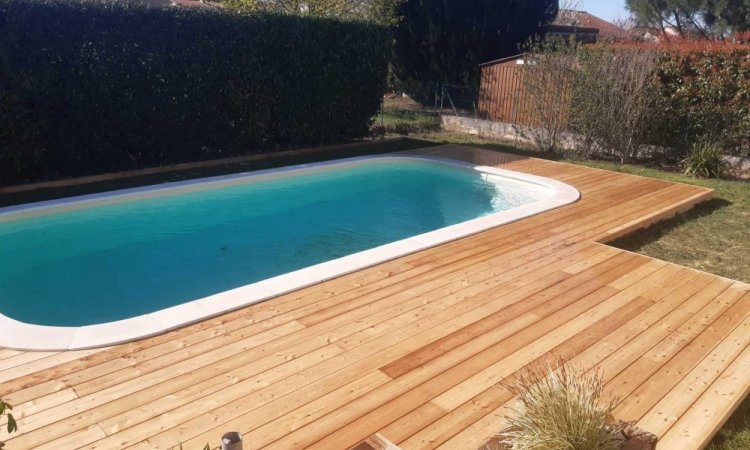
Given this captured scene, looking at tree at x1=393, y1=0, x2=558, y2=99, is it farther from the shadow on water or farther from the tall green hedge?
the shadow on water

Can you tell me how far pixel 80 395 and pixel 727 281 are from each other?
5.38m

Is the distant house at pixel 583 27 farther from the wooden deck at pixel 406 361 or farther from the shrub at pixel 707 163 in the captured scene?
the wooden deck at pixel 406 361

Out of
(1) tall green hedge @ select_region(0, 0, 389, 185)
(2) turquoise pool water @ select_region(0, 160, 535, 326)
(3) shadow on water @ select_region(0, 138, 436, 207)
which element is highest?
(1) tall green hedge @ select_region(0, 0, 389, 185)

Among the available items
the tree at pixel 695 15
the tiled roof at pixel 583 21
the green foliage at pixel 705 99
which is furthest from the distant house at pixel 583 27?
the green foliage at pixel 705 99

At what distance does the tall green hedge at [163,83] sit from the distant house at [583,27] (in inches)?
431

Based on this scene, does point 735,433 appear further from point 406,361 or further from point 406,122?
point 406,122

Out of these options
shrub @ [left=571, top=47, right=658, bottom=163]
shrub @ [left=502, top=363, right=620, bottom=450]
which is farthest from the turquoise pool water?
shrub @ [left=502, top=363, right=620, bottom=450]

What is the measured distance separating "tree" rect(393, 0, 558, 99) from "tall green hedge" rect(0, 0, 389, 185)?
6.72 meters

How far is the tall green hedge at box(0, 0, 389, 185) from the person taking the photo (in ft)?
26.7

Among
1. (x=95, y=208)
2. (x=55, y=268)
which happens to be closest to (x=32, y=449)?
(x=55, y=268)

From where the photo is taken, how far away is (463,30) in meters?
18.8

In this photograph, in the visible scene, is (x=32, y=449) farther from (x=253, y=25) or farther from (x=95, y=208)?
(x=253, y=25)

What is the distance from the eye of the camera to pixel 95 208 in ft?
24.9

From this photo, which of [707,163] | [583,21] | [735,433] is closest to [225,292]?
[735,433]
